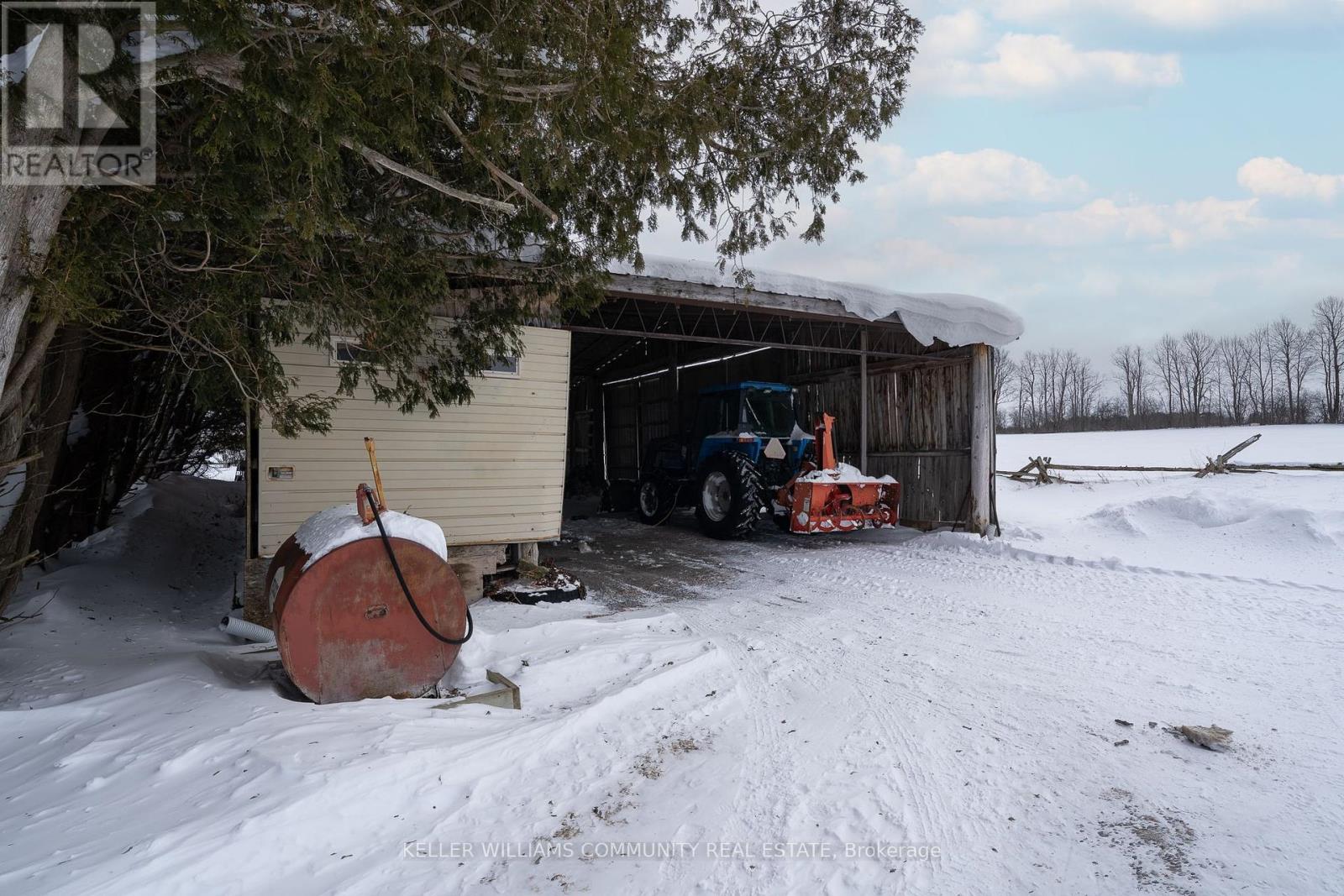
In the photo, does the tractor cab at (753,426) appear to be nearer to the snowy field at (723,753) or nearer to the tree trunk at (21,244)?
the snowy field at (723,753)

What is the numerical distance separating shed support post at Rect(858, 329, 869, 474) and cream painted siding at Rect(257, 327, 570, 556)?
5739 mm

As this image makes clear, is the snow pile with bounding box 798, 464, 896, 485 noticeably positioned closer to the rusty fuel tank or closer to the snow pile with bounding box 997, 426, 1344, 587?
the snow pile with bounding box 997, 426, 1344, 587

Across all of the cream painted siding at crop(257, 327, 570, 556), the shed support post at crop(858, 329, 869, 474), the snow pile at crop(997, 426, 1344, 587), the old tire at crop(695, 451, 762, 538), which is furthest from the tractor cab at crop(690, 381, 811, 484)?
the cream painted siding at crop(257, 327, 570, 556)

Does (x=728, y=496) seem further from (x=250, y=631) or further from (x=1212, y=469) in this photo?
(x=1212, y=469)

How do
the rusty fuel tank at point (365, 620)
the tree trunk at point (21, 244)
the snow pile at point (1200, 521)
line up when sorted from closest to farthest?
the tree trunk at point (21, 244) < the rusty fuel tank at point (365, 620) < the snow pile at point (1200, 521)

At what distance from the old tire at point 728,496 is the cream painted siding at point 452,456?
3.59 m

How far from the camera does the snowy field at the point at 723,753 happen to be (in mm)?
2344

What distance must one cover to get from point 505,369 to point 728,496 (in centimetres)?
485

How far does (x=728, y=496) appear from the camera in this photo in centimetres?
1056

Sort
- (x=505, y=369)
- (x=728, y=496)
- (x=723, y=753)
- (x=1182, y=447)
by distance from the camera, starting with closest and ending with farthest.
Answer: (x=723, y=753) → (x=505, y=369) → (x=728, y=496) → (x=1182, y=447)

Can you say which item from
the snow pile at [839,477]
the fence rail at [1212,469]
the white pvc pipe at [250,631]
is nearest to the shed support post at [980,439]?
the snow pile at [839,477]

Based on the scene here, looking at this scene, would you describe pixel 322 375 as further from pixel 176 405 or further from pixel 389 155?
pixel 176 405

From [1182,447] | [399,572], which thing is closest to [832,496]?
[399,572]

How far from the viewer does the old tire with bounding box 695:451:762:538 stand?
1003 cm
